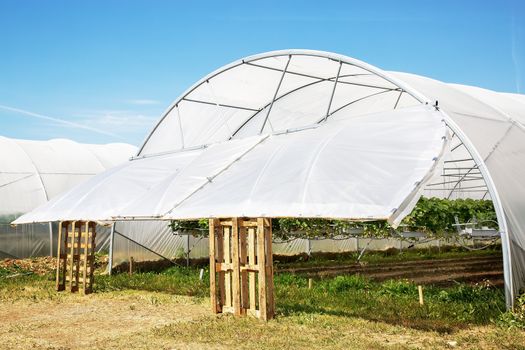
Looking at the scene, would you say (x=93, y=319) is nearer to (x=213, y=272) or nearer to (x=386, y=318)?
(x=213, y=272)

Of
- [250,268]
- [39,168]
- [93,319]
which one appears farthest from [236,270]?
[39,168]

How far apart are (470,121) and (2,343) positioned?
951 centimetres

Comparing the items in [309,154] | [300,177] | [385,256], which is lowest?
[385,256]

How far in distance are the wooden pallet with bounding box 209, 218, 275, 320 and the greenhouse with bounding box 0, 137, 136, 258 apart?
14594 mm

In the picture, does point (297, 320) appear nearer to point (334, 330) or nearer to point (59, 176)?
point (334, 330)

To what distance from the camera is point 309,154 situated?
1228cm

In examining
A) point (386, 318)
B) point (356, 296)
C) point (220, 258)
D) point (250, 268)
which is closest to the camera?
point (386, 318)

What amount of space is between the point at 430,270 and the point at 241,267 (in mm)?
10073

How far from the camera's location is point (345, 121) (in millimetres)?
13586

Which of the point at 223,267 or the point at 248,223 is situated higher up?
the point at 248,223

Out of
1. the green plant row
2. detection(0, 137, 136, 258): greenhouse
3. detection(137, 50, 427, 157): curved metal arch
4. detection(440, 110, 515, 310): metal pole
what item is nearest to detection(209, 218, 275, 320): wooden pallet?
detection(440, 110, 515, 310): metal pole

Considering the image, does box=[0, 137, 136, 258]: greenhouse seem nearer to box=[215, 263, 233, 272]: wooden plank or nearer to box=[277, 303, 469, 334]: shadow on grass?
box=[215, 263, 233, 272]: wooden plank

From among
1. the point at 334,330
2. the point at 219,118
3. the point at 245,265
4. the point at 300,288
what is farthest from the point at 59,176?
the point at 334,330

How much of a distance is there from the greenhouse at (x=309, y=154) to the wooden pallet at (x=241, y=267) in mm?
328
